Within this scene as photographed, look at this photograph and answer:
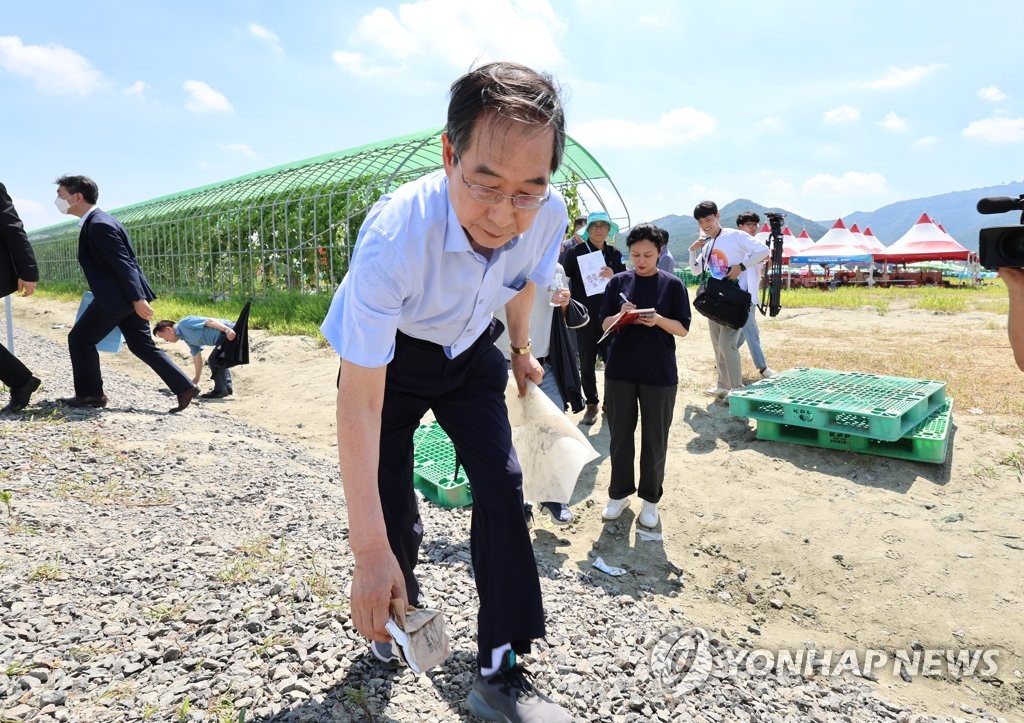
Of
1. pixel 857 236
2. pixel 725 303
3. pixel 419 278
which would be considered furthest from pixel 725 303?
pixel 857 236

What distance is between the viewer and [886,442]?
4.77 metres

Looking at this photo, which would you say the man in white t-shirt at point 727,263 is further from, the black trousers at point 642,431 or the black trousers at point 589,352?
the black trousers at point 642,431

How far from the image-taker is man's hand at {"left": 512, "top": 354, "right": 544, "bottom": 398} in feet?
8.61

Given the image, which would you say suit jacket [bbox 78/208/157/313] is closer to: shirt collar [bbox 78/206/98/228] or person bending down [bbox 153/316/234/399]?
shirt collar [bbox 78/206/98/228]

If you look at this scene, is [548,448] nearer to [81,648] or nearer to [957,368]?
[81,648]

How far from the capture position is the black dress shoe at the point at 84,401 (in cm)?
548

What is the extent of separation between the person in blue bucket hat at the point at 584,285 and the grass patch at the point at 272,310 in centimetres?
567

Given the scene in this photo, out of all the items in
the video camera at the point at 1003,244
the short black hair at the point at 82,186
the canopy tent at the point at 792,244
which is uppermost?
the canopy tent at the point at 792,244

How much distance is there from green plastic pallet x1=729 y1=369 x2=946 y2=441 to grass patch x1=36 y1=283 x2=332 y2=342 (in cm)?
725

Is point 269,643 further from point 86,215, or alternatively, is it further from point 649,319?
point 86,215

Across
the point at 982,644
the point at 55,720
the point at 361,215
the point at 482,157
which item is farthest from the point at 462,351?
the point at 361,215

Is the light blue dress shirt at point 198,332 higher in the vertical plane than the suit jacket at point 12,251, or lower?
lower

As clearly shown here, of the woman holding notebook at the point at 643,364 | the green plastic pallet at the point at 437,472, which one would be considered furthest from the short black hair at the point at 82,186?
the woman holding notebook at the point at 643,364

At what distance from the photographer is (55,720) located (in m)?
1.73
